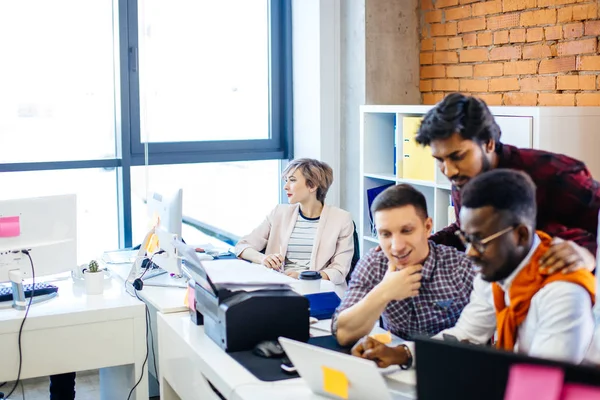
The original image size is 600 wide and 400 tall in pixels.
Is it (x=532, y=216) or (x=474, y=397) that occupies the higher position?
(x=532, y=216)

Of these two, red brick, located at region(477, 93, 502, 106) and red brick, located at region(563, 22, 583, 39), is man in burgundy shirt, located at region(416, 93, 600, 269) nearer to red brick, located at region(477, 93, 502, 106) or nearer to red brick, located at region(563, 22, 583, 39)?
red brick, located at region(563, 22, 583, 39)

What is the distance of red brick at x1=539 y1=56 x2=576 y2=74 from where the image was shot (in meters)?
3.86

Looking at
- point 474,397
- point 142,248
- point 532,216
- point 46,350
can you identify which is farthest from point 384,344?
point 142,248

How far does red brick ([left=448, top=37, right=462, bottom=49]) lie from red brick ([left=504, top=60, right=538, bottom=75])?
1.30 feet

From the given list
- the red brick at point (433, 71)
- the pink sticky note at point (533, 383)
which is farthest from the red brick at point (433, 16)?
the pink sticky note at point (533, 383)

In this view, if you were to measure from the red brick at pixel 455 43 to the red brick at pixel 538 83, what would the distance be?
21.4 inches

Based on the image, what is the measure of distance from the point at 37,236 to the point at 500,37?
101 inches

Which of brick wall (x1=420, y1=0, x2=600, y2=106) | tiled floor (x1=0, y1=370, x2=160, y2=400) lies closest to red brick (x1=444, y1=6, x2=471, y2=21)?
brick wall (x1=420, y1=0, x2=600, y2=106)

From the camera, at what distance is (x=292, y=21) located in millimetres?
5312

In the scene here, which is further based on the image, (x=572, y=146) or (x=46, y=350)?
(x=572, y=146)

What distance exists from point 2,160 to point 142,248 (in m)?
1.29

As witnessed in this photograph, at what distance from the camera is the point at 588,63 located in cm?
377

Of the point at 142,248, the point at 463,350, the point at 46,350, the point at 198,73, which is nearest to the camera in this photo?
the point at 463,350

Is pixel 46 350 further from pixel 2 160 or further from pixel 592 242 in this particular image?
pixel 592 242
